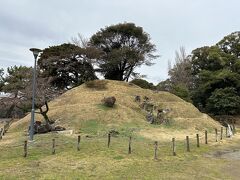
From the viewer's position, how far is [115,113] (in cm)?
3300

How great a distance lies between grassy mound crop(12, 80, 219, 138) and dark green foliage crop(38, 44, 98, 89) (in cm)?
394

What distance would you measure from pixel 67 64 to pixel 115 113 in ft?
48.3

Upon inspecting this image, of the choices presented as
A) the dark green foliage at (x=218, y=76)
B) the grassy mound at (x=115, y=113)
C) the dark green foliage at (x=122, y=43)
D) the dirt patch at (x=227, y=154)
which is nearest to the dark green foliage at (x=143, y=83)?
the dark green foliage at (x=122, y=43)

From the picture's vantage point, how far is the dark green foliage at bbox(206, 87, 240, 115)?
161ft

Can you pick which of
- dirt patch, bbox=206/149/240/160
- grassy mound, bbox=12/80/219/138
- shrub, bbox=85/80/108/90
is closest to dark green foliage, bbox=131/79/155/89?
grassy mound, bbox=12/80/219/138

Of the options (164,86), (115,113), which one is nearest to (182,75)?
(164,86)

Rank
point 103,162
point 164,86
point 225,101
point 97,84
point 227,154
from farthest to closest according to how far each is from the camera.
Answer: point 164,86
point 225,101
point 97,84
point 227,154
point 103,162

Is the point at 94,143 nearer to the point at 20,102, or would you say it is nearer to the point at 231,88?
the point at 20,102

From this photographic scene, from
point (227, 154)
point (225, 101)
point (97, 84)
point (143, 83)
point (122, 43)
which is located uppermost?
point (122, 43)

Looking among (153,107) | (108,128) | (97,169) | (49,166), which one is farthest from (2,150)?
(153,107)

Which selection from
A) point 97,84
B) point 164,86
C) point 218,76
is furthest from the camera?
point 164,86

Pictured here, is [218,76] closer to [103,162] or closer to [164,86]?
[164,86]

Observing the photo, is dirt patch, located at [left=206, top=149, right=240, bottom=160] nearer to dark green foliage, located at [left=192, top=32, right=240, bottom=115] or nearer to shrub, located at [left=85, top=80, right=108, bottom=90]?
shrub, located at [left=85, top=80, right=108, bottom=90]

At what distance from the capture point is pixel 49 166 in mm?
15445
